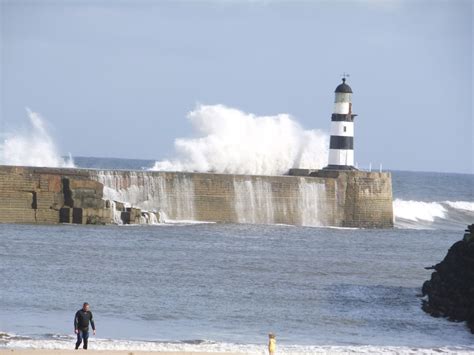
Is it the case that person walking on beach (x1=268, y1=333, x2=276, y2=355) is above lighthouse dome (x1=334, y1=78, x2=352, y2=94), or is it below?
below

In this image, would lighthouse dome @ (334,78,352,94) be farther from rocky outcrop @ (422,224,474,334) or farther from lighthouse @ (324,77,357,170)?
rocky outcrop @ (422,224,474,334)

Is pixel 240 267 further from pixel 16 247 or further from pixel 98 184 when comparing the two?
pixel 98 184

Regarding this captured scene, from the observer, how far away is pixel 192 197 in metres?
29.3

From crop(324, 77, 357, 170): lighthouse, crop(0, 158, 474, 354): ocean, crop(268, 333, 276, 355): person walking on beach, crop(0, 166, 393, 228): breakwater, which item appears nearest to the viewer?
crop(268, 333, 276, 355): person walking on beach

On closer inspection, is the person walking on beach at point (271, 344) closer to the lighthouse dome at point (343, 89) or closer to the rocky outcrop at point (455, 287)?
the rocky outcrop at point (455, 287)

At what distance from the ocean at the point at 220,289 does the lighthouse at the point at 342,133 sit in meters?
3.03

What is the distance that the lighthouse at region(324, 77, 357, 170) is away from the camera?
3219cm

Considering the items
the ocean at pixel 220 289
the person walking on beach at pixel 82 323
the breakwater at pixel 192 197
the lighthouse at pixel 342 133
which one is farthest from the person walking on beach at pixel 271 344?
the lighthouse at pixel 342 133

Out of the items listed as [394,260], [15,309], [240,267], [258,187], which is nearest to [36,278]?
[15,309]

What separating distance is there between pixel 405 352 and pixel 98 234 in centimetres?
1231

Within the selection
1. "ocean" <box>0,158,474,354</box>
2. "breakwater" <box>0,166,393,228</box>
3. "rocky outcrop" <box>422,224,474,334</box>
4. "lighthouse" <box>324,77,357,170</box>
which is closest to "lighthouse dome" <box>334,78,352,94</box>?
"lighthouse" <box>324,77,357,170</box>

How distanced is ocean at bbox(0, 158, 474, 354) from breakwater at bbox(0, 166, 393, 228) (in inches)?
21.7

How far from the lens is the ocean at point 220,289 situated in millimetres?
15258

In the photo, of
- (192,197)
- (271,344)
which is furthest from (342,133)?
(271,344)
